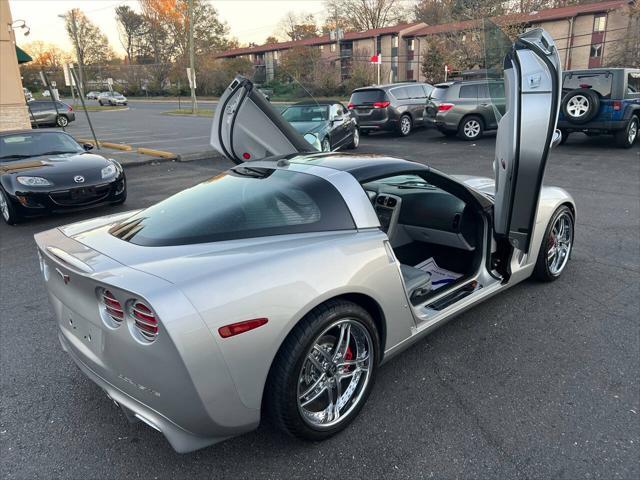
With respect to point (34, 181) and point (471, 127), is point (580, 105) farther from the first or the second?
point (34, 181)

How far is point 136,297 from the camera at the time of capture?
190cm

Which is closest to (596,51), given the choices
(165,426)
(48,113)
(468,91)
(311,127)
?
(468,91)

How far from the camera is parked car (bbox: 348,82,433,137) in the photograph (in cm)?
1506

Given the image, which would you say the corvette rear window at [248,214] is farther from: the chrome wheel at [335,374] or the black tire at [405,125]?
the black tire at [405,125]

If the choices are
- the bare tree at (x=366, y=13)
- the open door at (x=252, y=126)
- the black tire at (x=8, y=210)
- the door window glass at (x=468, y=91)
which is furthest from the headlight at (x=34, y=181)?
the bare tree at (x=366, y=13)

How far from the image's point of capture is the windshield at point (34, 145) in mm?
7285

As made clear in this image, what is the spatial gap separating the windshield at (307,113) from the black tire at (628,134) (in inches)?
285

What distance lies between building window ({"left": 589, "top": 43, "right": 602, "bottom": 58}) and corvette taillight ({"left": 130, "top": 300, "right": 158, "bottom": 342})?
155 feet

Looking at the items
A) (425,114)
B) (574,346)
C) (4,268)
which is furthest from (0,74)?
(574,346)

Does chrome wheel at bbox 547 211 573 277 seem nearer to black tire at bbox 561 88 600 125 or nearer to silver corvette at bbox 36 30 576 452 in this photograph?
silver corvette at bbox 36 30 576 452

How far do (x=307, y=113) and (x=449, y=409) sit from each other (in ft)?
36.1

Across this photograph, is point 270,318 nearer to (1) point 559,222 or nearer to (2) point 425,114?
(1) point 559,222

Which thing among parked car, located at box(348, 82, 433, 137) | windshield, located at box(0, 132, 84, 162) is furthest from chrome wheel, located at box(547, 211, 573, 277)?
parked car, located at box(348, 82, 433, 137)

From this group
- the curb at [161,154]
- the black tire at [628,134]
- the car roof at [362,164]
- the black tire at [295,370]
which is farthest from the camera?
the curb at [161,154]
